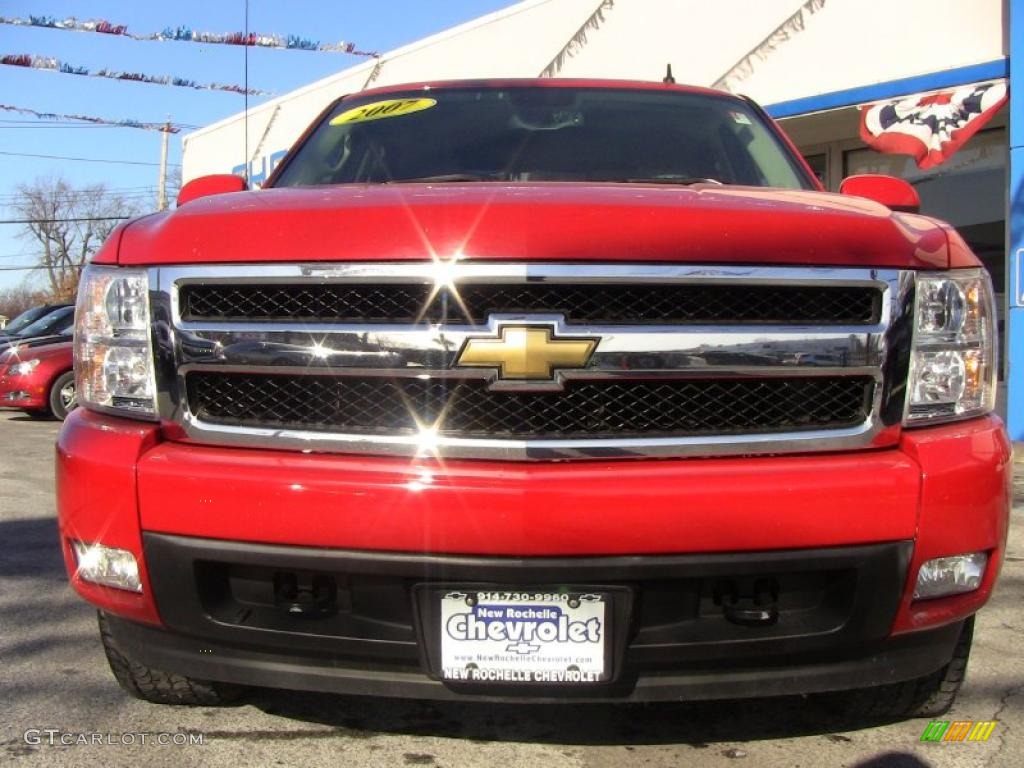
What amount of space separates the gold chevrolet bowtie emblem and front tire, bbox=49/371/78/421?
38.1 ft

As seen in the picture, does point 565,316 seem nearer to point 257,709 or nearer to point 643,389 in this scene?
point 643,389

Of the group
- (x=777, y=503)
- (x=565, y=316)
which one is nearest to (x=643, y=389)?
(x=565, y=316)

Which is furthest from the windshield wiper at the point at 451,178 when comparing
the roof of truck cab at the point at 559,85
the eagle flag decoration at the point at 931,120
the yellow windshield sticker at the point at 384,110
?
the eagle flag decoration at the point at 931,120

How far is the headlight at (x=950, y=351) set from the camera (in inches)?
85.7

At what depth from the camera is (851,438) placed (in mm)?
2129

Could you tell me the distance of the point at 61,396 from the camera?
12484 mm

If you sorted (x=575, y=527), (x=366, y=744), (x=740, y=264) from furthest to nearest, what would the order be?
(x=366, y=744) < (x=740, y=264) < (x=575, y=527)

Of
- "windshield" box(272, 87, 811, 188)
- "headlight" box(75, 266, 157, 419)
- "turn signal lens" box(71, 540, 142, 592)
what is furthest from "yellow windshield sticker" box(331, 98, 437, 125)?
"turn signal lens" box(71, 540, 142, 592)

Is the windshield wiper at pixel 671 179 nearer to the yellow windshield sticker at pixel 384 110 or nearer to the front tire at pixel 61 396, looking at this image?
the yellow windshield sticker at pixel 384 110

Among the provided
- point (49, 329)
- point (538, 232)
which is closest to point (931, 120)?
point (538, 232)

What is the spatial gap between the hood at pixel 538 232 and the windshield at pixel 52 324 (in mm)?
12633

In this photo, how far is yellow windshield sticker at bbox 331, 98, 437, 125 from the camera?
3.73 meters

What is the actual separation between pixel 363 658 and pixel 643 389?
0.82m

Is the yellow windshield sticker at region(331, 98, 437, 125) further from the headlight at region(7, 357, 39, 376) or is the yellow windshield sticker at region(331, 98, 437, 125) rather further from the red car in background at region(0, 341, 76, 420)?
the headlight at region(7, 357, 39, 376)
